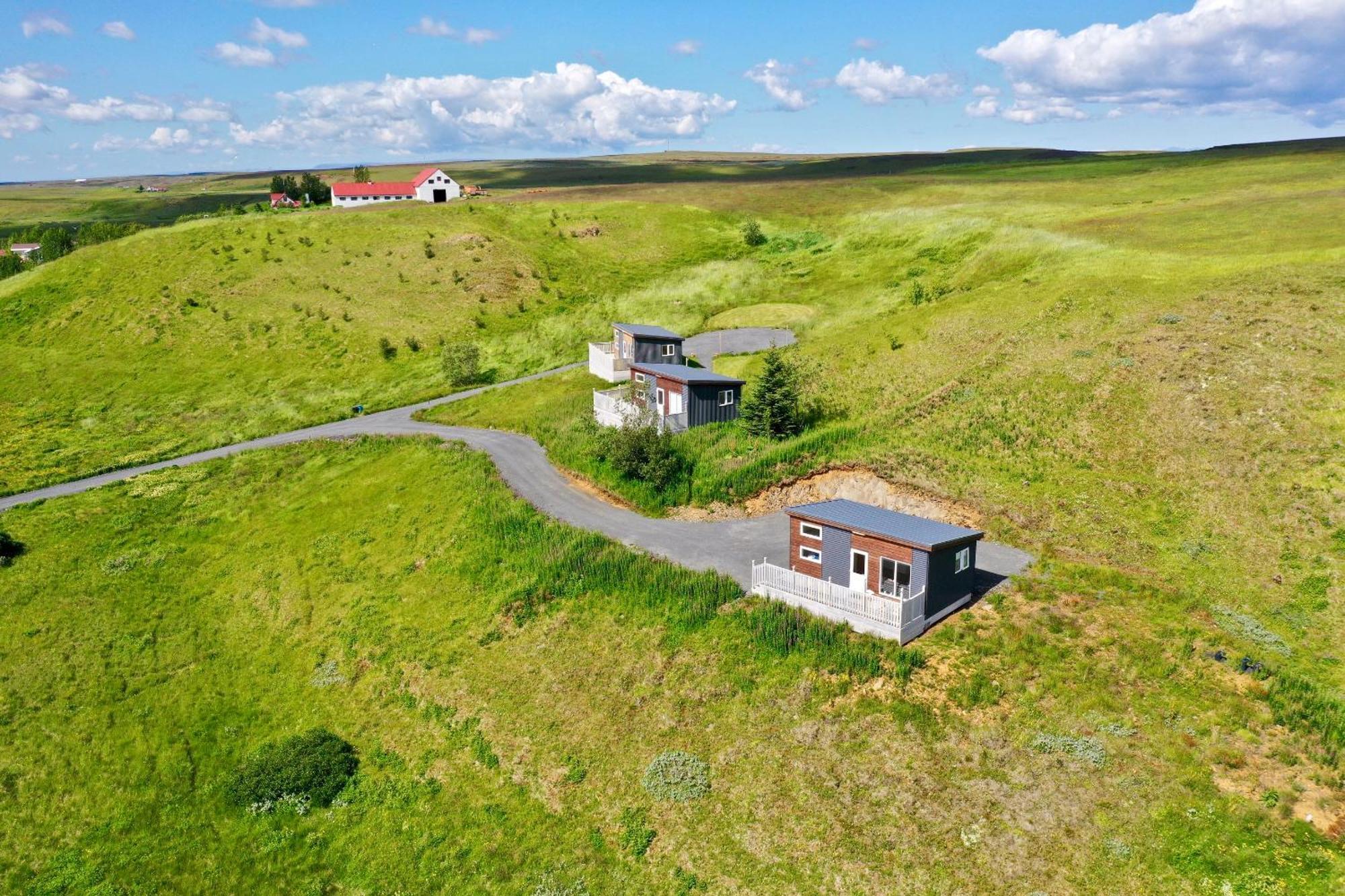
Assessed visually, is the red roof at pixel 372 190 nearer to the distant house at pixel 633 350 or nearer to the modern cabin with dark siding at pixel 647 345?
the distant house at pixel 633 350

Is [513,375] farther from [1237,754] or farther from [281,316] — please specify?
[1237,754]

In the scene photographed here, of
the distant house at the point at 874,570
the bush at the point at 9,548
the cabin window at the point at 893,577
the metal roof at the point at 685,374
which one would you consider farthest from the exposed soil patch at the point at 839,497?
the bush at the point at 9,548

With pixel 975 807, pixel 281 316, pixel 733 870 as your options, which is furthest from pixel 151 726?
pixel 281 316

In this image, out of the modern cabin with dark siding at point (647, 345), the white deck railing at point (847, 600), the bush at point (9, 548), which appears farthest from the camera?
the modern cabin with dark siding at point (647, 345)

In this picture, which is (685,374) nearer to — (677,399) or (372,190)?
(677,399)

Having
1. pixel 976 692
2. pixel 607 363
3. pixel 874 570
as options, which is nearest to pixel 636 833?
pixel 976 692

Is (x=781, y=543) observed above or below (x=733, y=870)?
above
